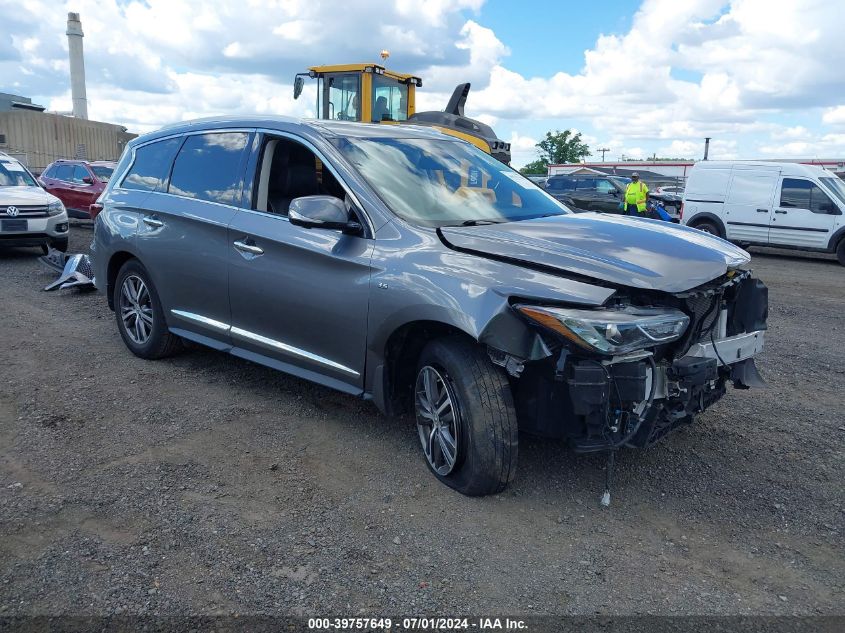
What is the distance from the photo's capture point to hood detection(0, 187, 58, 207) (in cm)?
1077

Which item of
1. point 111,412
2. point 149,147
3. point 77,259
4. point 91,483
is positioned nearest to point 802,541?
point 91,483

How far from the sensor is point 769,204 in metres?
14.6

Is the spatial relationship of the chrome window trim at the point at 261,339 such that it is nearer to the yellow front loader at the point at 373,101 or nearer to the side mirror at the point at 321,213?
the side mirror at the point at 321,213

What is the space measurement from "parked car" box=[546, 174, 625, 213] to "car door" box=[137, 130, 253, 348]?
16.3 m

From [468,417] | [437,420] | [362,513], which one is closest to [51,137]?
[437,420]

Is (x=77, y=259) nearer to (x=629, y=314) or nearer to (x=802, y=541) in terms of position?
(x=629, y=314)

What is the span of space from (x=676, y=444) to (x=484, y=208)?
183 centimetres

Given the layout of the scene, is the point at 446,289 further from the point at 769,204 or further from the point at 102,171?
the point at 102,171

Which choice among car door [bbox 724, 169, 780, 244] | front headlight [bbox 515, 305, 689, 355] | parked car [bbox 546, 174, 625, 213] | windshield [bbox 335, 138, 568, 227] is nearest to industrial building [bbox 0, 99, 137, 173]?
parked car [bbox 546, 174, 625, 213]

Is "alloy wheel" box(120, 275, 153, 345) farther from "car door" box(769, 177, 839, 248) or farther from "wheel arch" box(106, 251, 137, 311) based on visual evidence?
"car door" box(769, 177, 839, 248)

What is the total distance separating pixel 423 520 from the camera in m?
3.33

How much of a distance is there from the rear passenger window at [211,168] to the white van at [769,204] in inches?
490

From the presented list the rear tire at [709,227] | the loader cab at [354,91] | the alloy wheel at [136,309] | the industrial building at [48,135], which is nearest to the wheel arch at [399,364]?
the alloy wheel at [136,309]

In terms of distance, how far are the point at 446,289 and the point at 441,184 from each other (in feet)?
3.51
